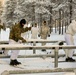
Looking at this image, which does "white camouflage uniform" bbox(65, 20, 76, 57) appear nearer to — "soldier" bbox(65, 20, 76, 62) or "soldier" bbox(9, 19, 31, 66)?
"soldier" bbox(65, 20, 76, 62)

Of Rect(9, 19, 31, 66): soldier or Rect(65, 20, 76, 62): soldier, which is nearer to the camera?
Rect(9, 19, 31, 66): soldier

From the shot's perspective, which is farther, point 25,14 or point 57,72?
point 25,14

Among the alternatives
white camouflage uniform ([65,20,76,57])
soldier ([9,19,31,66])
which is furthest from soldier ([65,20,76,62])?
soldier ([9,19,31,66])

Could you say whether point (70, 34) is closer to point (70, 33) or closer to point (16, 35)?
point (70, 33)

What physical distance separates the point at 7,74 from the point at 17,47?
1.69m

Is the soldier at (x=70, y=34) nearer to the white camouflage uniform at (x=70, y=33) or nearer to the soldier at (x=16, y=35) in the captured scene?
the white camouflage uniform at (x=70, y=33)

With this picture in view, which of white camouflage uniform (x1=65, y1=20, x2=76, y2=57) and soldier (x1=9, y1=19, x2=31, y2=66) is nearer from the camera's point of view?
soldier (x1=9, y1=19, x2=31, y2=66)

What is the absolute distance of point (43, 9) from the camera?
158ft

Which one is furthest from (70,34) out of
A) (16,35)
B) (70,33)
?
(16,35)

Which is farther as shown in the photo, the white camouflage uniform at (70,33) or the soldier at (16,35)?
the white camouflage uniform at (70,33)

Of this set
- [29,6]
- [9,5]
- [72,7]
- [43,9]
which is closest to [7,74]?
[72,7]

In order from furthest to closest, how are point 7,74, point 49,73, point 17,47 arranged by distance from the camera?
point 17,47 → point 49,73 → point 7,74

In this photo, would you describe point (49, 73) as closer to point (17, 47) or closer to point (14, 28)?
point (17, 47)

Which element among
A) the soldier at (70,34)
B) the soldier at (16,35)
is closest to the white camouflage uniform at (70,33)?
the soldier at (70,34)
